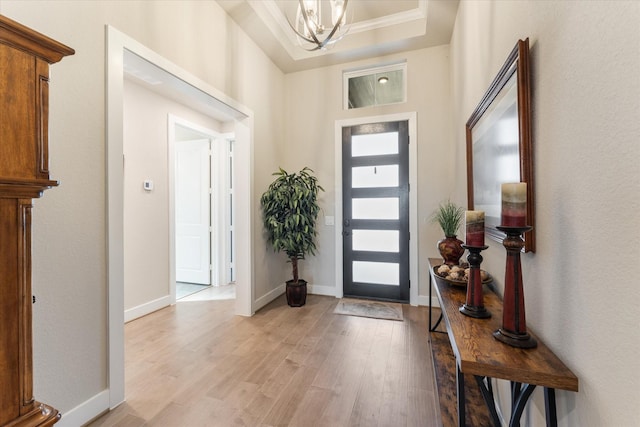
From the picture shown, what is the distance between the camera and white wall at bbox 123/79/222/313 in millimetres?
3186

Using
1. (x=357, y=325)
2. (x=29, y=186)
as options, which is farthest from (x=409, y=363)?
Result: (x=29, y=186)

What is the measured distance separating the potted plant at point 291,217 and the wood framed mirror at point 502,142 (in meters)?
1.89

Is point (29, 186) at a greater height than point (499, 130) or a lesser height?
lesser

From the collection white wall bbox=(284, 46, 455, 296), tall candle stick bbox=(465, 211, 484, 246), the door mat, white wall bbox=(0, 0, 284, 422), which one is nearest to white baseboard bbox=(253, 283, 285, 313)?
white wall bbox=(284, 46, 455, 296)

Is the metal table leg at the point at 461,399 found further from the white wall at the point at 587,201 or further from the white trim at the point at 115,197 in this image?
the white trim at the point at 115,197

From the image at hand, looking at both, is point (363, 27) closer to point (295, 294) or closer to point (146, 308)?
point (295, 294)

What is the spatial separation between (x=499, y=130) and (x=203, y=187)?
414 cm

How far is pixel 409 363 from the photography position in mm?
2189

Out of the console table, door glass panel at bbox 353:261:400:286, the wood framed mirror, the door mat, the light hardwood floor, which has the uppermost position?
the wood framed mirror

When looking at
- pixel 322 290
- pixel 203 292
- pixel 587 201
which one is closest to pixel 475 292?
pixel 587 201

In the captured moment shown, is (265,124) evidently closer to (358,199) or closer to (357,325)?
(358,199)

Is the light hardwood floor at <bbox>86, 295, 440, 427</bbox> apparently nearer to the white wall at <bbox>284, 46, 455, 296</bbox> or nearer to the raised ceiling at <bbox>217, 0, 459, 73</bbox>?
the white wall at <bbox>284, 46, 455, 296</bbox>

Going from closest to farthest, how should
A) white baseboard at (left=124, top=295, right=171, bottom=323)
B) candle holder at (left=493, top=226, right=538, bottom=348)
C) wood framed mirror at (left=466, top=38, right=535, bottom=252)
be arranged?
candle holder at (left=493, top=226, right=538, bottom=348), wood framed mirror at (left=466, top=38, right=535, bottom=252), white baseboard at (left=124, top=295, right=171, bottom=323)

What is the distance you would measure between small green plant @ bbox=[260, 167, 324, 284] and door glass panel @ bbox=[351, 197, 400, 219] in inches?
22.5
